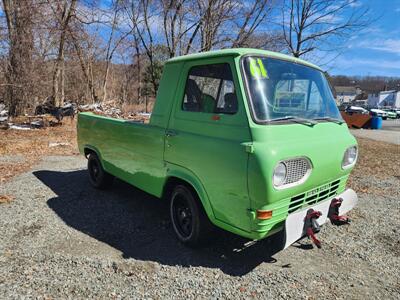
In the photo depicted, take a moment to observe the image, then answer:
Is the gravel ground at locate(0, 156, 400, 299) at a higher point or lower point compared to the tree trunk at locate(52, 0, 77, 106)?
lower

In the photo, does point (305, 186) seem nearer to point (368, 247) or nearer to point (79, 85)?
point (368, 247)

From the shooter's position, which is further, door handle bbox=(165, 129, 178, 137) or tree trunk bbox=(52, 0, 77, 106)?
tree trunk bbox=(52, 0, 77, 106)

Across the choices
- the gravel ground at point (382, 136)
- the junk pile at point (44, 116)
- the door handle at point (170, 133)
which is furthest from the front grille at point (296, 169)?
the gravel ground at point (382, 136)

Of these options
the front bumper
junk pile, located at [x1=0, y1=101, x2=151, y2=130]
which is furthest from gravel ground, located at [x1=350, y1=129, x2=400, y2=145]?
the front bumper

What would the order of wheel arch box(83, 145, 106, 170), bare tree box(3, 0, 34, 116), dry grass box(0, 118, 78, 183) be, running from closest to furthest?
1. wheel arch box(83, 145, 106, 170)
2. dry grass box(0, 118, 78, 183)
3. bare tree box(3, 0, 34, 116)

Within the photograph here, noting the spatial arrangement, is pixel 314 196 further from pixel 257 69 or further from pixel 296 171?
pixel 257 69

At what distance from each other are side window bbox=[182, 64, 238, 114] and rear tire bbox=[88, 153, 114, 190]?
8.86 ft

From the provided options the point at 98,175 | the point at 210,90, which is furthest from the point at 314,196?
the point at 98,175

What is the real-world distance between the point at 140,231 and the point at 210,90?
210cm

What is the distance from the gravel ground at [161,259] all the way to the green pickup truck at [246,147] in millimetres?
416

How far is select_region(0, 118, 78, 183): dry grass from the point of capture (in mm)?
7216

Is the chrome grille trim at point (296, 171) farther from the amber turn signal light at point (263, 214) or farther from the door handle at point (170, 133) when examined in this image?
the door handle at point (170, 133)

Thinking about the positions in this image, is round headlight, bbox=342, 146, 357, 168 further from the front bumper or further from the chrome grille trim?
the chrome grille trim

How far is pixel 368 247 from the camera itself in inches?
142
